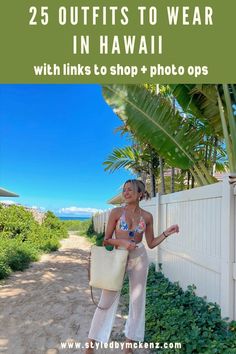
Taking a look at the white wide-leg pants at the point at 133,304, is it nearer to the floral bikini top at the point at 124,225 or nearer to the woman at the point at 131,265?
the woman at the point at 131,265

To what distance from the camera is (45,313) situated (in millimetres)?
5434

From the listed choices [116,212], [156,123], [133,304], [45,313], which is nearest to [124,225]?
[116,212]

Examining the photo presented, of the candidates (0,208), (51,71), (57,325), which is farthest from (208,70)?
(0,208)

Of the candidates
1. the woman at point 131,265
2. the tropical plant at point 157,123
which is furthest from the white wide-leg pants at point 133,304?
the tropical plant at point 157,123

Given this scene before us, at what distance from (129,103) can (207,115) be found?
1439 mm

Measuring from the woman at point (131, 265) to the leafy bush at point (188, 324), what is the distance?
46 centimetres

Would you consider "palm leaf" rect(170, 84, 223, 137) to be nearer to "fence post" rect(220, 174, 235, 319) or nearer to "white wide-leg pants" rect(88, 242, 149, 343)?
"fence post" rect(220, 174, 235, 319)

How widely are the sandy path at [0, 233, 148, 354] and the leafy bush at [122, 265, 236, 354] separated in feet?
1.31

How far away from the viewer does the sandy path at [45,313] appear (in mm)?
4168

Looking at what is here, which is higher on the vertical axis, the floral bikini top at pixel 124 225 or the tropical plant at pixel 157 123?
the tropical plant at pixel 157 123

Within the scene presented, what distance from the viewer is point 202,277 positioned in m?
4.84

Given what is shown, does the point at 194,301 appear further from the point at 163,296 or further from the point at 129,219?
the point at 129,219

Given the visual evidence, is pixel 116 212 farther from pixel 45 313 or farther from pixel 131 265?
pixel 45 313

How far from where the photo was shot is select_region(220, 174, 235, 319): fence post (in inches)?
153
